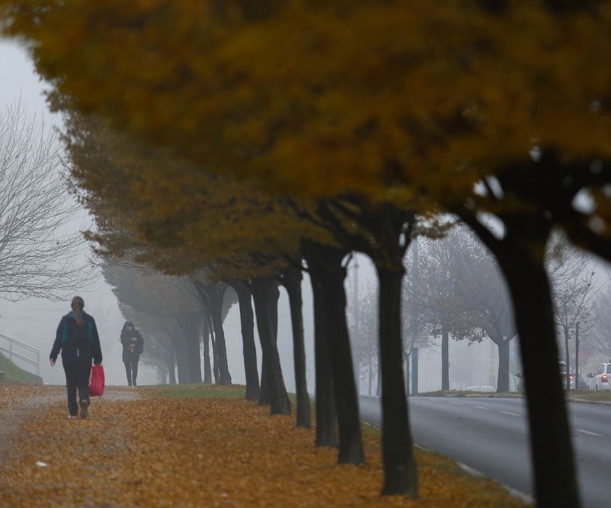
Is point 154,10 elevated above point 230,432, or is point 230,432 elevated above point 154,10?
point 154,10

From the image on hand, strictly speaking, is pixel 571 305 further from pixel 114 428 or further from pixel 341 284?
pixel 341 284

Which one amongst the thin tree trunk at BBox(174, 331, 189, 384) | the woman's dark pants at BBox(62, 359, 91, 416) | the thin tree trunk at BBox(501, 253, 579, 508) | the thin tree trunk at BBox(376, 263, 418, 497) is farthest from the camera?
the thin tree trunk at BBox(174, 331, 189, 384)

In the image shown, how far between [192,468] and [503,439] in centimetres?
808

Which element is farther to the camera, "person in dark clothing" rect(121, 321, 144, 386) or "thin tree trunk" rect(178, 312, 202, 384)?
"thin tree trunk" rect(178, 312, 202, 384)

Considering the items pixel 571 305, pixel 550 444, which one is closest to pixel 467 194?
pixel 550 444

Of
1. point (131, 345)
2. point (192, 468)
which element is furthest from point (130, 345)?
Result: point (192, 468)

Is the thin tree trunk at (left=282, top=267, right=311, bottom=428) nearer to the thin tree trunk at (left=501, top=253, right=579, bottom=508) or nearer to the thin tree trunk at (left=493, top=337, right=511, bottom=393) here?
the thin tree trunk at (left=501, top=253, right=579, bottom=508)

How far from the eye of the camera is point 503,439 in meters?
20.8

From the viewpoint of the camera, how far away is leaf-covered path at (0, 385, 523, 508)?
11.2 metres

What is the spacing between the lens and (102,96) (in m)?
6.29

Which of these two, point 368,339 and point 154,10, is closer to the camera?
point 154,10

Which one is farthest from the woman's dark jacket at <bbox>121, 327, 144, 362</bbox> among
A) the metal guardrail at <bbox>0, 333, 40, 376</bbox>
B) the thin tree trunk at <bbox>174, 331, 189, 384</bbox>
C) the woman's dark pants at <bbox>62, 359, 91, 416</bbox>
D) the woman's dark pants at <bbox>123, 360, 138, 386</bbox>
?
the woman's dark pants at <bbox>62, 359, 91, 416</bbox>

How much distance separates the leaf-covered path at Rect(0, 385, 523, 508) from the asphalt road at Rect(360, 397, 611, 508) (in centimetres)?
89

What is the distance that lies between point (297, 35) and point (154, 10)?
1.21 meters
